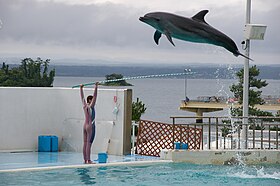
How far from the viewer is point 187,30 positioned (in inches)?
232

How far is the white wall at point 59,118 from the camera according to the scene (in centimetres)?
1380

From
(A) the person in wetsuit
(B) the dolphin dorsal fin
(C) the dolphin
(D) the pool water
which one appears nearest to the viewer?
(C) the dolphin

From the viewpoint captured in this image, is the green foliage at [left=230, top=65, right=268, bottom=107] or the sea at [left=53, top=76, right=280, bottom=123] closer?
the green foliage at [left=230, top=65, right=268, bottom=107]

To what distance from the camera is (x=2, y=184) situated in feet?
33.6

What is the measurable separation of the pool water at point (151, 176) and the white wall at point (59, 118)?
160cm

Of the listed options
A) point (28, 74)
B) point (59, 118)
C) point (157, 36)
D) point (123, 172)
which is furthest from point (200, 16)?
point (28, 74)

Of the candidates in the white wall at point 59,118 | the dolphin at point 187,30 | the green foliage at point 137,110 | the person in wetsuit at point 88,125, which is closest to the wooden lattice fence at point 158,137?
the white wall at point 59,118

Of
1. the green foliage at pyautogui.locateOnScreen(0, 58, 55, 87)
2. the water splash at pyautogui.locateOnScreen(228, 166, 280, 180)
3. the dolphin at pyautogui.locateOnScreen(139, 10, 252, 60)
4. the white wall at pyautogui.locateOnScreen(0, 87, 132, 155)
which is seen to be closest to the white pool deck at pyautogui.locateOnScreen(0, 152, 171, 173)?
the white wall at pyautogui.locateOnScreen(0, 87, 132, 155)

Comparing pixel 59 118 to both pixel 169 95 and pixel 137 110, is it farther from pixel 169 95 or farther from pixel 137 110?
pixel 169 95

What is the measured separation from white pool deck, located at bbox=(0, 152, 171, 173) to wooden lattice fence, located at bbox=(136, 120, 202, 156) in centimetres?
39

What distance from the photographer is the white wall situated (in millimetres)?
13797

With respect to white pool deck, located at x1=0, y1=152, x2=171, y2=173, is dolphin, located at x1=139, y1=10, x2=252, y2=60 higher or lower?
higher

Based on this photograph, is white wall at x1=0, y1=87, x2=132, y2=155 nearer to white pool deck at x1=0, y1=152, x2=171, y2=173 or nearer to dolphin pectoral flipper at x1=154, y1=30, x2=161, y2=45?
white pool deck at x1=0, y1=152, x2=171, y2=173

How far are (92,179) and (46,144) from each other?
339cm
